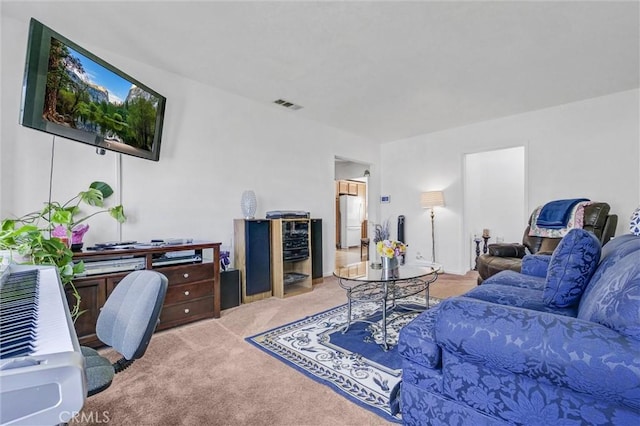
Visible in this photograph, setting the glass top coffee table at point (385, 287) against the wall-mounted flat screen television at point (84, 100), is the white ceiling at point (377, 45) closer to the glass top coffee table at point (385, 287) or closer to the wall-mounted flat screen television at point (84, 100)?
the wall-mounted flat screen television at point (84, 100)

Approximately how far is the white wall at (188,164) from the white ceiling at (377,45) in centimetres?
23

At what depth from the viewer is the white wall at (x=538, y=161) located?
363 centimetres

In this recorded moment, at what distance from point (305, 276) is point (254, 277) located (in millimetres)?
798

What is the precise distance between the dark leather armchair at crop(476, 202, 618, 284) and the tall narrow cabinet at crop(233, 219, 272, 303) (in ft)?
8.43

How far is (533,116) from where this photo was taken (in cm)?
426

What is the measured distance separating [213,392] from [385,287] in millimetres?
1440

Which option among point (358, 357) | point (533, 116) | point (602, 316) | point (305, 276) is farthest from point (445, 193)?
point (602, 316)

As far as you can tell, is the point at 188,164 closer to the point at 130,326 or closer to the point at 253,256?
the point at 253,256

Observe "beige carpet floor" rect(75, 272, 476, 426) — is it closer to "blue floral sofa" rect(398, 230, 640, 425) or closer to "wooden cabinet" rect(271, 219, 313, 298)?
"blue floral sofa" rect(398, 230, 640, 425)

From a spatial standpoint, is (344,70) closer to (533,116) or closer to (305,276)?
(305,276)

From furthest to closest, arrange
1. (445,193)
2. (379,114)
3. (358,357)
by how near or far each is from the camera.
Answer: (445,193) < (379,114) < (358,357)

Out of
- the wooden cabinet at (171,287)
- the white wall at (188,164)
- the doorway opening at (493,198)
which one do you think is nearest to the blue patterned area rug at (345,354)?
the wooden cabinet at (171,287)

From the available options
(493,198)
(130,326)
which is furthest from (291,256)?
(493,198)

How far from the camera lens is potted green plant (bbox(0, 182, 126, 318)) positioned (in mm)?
1499
